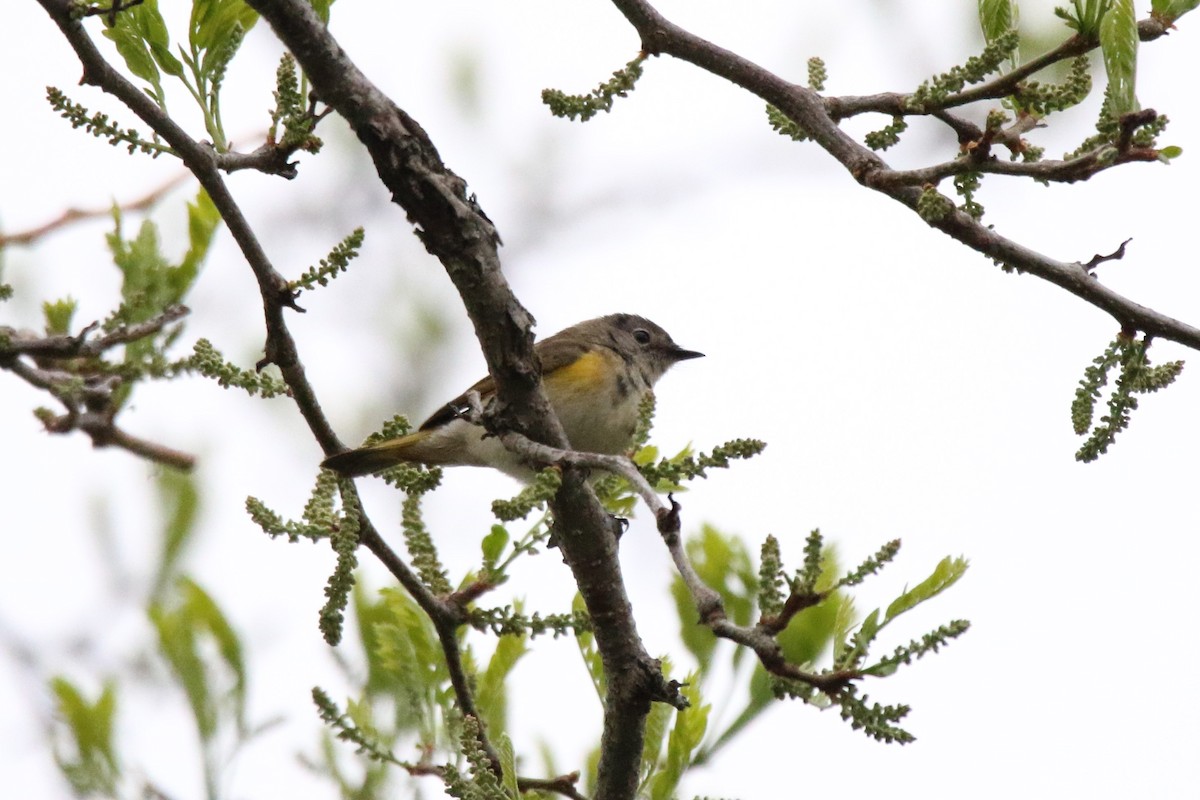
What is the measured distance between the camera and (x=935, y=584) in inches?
95.0

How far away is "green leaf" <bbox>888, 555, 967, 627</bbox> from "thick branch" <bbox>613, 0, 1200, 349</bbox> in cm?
51

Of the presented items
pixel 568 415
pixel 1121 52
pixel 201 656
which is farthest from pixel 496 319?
pixel 568 415

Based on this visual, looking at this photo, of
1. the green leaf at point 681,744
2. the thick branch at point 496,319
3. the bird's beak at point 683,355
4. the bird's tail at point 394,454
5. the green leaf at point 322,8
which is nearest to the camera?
the thick branch at point 496,319

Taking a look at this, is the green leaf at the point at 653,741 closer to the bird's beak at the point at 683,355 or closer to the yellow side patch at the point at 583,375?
the yellow side patch at the point at 583,375

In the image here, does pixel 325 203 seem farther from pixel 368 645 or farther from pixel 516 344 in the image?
pixel 516 344

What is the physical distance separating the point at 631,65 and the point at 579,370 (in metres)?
2.69

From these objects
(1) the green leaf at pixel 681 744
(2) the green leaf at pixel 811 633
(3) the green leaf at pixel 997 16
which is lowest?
(1) the green leaf at pixel 681 744

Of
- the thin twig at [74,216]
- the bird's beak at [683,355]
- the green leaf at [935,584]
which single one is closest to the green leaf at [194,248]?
the thin twig at [74,216]

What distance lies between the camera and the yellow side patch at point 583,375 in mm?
5230

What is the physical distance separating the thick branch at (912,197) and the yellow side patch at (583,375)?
257 centimetres

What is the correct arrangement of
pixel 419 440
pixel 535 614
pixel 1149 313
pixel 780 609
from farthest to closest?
pixel 419 440
pixel 535 614
pixel 1149 313
pixel 780 609

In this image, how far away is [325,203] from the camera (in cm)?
878

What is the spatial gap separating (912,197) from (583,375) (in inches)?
121

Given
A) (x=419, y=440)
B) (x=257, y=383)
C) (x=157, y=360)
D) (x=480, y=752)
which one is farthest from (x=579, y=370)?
(x=480, y=752)
